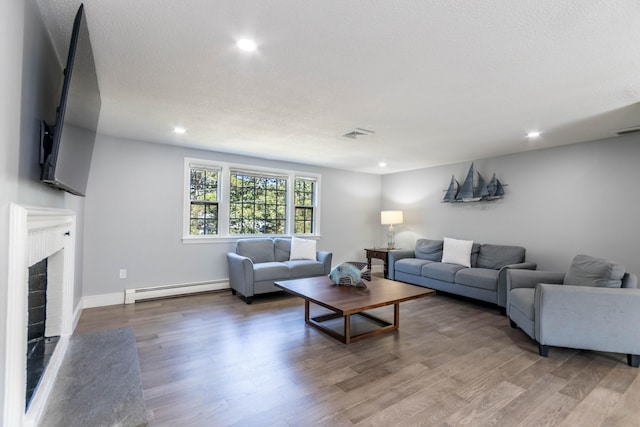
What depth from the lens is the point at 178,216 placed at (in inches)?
180

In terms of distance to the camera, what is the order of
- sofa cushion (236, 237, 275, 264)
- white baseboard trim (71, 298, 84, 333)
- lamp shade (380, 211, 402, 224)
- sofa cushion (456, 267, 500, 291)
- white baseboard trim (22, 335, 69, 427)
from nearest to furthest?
white baseboard trim (22, 335, 69, 427) < white baseboard trim (71, 298, 84, 333) < sofa cushion (456, 267, 500, 291) < sofa cushion (236, 237, 275, 264) < lamp shade (380, 211, 402, 224)

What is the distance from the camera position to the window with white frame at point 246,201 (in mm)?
4781

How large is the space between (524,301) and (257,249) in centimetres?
359

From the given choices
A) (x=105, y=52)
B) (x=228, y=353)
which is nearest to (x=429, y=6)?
(x=105, y=52)

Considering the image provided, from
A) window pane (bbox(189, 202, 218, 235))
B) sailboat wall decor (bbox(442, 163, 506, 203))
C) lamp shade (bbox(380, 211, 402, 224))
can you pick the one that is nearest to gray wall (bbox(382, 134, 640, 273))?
sailboat wall decor (bbox(442, 163, 506, 203))

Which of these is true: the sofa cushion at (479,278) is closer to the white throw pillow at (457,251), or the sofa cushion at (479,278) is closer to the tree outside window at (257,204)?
the white throw pillow at (457,251)

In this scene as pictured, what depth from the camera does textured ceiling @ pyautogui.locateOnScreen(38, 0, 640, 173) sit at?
5.23 ft

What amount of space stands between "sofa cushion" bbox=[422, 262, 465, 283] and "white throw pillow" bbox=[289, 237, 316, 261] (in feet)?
6.11

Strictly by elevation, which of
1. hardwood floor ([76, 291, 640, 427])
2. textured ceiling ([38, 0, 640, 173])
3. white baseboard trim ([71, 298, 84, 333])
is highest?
textured ceiling ([38, 0, 640, 173])

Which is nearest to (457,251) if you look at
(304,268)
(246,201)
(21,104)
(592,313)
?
(592,313)

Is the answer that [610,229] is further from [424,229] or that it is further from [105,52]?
[105,52]

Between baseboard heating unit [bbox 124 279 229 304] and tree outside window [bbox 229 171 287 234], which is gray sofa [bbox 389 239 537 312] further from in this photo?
baseboard heating unit [bbox 124 279 229 304]

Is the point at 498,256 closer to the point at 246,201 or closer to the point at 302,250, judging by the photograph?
the point at 302,250

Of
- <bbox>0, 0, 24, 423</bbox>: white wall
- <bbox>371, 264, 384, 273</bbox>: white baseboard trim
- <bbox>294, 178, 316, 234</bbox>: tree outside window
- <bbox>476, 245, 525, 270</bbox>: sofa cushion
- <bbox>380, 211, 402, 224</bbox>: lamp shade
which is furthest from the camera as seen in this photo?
<bbox>371, 264, 384, 273</bbox>: white baseboard trim
